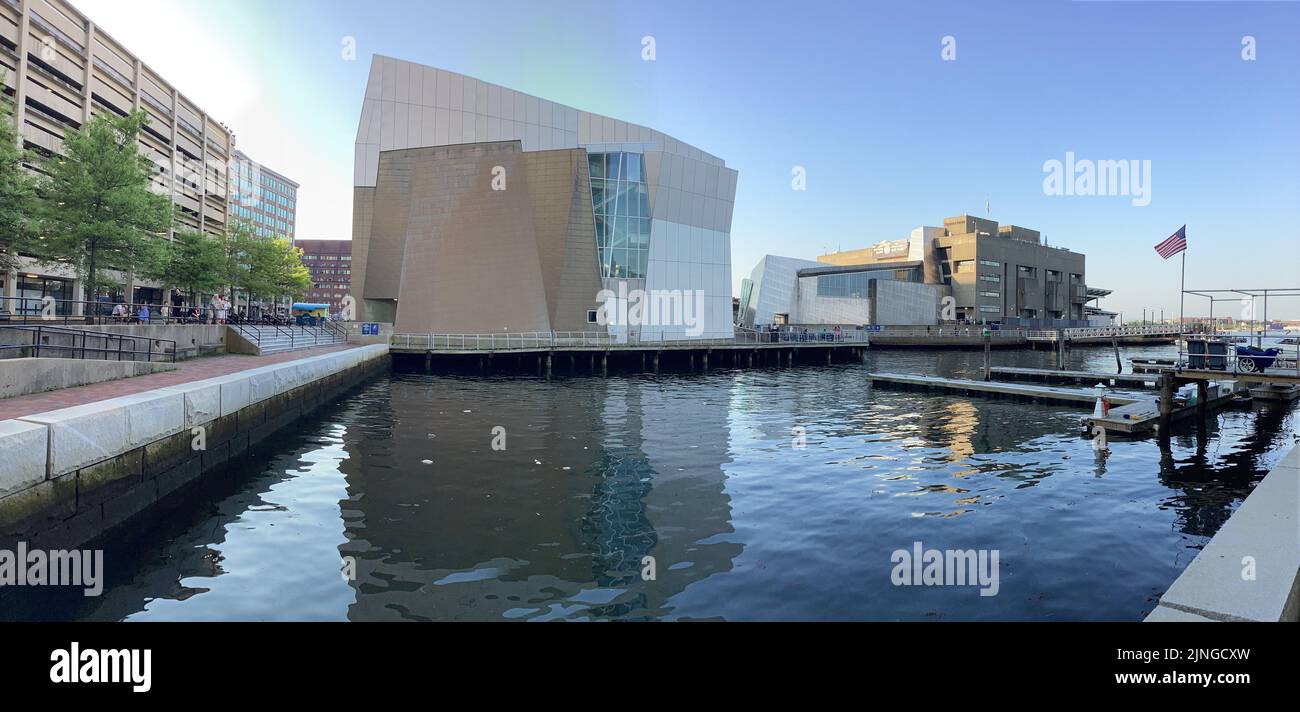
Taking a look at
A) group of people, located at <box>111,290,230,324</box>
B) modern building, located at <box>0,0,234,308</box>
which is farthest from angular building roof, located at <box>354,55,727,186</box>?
group of people, located at <box>111,290,230,324</box>

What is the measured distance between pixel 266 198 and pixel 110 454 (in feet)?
586

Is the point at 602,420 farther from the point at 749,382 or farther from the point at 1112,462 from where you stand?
the point at 749,382

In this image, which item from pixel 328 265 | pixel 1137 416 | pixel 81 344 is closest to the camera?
pixel 81 344

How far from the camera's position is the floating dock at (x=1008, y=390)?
27.8m

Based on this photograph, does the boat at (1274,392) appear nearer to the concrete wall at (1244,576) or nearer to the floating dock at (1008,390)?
the floating dock at (1008,390)

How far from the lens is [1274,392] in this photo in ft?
93.2

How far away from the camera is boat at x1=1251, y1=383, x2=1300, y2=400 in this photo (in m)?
28.2

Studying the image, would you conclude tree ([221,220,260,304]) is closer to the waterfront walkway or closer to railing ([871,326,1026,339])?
the waterfront walkway

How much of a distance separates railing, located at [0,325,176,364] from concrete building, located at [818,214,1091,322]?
387ft

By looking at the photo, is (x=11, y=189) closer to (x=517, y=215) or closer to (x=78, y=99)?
(x=517, y=215)

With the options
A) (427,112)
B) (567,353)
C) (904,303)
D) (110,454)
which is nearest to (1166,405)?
(110,454)

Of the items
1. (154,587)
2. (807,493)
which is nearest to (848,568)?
(807,493)

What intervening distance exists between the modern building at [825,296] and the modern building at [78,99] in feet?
262

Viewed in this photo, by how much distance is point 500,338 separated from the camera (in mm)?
46906
